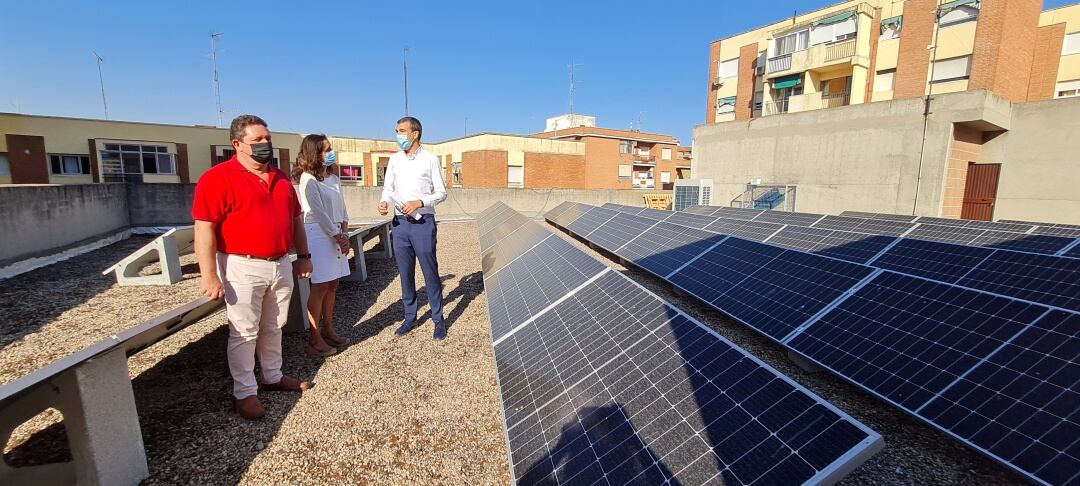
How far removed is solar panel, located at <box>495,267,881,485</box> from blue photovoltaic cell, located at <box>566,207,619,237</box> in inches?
370

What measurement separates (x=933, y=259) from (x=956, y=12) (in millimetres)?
25203

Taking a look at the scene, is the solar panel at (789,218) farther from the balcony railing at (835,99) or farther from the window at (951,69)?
the balcony railing at (835,99)

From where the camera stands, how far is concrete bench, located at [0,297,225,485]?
88.0 inches

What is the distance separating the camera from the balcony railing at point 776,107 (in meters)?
29.9

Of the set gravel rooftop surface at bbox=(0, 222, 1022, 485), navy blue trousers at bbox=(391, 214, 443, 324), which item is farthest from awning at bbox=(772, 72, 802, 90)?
navy blue trousers at bbox=(391, 214, 443, 324)

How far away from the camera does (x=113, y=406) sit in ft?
8.03

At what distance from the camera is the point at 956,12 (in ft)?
73.1

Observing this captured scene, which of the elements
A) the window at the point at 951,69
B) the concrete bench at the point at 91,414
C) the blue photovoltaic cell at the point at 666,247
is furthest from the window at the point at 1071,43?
the concrete bench at the point at 91,414

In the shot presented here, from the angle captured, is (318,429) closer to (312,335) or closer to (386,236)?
(312,335)

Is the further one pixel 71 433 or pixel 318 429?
pixel 318 429

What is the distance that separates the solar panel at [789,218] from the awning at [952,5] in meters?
19.8

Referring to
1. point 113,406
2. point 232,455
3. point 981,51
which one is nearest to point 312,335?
point 232,455

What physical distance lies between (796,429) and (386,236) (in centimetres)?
983

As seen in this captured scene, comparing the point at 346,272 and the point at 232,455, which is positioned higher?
the point at 346,272
